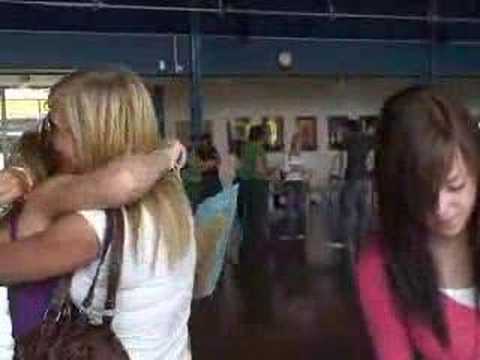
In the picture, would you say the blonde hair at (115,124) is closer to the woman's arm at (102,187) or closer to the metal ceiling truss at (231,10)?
the woman's arm at (102,187)

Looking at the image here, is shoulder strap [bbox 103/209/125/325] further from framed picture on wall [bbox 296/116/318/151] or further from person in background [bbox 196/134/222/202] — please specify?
framed picture on wall [bbox 296/116/318/151]

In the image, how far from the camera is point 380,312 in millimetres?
1607

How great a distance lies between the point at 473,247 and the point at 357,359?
388 centimetres

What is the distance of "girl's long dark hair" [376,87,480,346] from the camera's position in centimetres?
141

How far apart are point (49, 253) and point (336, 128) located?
14889 millimetres

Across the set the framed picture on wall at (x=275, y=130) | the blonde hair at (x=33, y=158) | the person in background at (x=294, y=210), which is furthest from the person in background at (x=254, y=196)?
the blonde hair at (x=33, y=158)

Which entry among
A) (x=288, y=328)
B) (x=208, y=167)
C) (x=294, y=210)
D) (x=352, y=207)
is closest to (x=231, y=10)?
(x=208, y=167)

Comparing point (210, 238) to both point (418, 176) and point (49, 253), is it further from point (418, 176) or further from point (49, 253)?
point (418, 176)

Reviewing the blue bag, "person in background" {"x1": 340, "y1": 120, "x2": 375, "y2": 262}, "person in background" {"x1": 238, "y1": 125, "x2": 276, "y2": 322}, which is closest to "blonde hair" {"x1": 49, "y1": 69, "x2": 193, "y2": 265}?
the blue bag

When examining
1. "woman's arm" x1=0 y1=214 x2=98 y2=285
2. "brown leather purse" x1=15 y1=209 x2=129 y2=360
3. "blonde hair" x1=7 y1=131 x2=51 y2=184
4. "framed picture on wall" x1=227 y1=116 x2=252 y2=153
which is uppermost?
"blonde hair" x1=7 y1=131 x2=51 y2=184

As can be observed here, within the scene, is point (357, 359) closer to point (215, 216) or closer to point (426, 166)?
point (215, 216)

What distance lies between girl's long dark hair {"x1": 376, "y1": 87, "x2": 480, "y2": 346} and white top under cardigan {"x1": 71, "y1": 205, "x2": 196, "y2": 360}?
42 cm

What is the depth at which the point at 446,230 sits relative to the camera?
1.50m

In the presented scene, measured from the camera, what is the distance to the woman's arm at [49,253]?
5.28 feet
